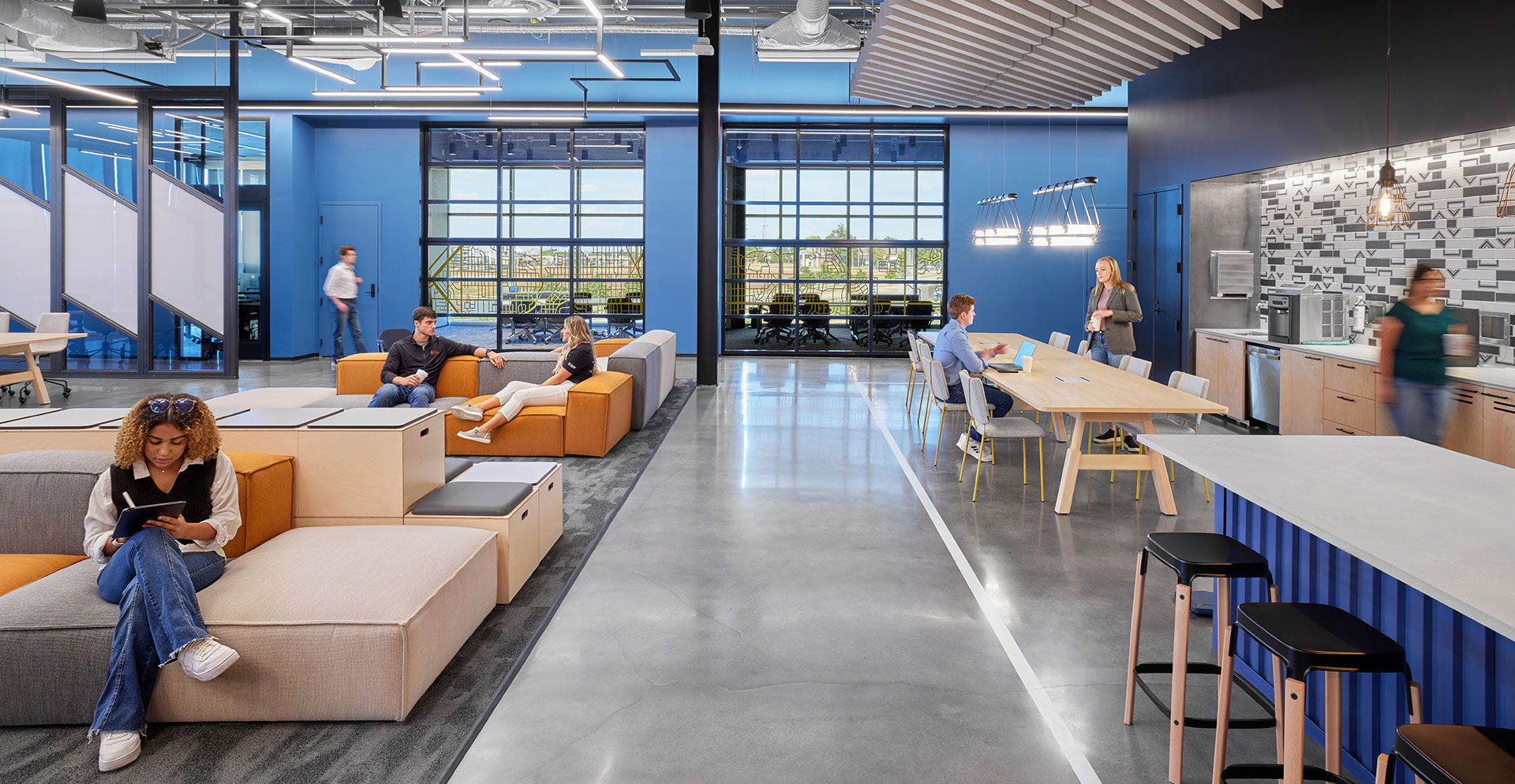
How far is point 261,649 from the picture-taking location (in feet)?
9.50

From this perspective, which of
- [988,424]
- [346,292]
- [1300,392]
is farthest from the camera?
[346,292]

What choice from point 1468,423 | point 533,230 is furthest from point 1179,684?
point 533,230

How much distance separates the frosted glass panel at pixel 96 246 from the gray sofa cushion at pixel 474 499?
11.2m

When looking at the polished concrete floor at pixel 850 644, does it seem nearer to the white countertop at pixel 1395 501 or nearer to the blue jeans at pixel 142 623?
the white countertop at pixel 1395 501

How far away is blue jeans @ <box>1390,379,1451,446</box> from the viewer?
4.84m

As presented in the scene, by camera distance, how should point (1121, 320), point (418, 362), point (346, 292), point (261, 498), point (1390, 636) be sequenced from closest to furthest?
point (1390, 636) → point (261, 498) → point (418, 362) → point (1121, 320) → point (346, 292)

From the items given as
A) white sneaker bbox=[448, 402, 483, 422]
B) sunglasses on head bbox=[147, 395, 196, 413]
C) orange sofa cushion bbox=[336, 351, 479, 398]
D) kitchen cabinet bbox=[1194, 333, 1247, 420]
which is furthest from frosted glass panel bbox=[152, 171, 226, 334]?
kitchen cabinet bbox=[1194, 333, 1247, 420]

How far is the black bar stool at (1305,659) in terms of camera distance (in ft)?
6.79

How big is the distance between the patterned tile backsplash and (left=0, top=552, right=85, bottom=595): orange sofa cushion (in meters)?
8.07

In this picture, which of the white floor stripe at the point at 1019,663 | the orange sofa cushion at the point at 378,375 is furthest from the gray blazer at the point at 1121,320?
the orange sofa cushion at the point at 378,375

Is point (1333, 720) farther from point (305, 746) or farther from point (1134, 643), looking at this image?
point (305, 746)

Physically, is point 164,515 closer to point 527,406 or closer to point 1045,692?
point 1045,692

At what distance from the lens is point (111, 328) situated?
12.8 meters

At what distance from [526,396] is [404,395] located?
1079 millimetres
